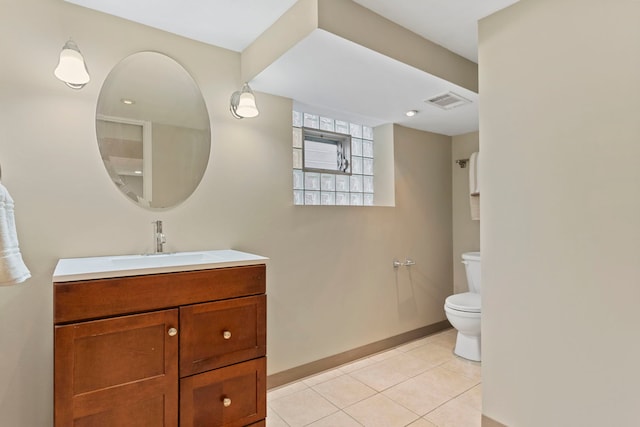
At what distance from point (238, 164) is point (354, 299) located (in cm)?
142

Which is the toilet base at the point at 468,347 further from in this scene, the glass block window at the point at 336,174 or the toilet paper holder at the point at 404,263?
the glass block window at the point at 336,174

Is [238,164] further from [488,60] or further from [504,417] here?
[504,417]

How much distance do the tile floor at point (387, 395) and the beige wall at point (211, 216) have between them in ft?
0.69

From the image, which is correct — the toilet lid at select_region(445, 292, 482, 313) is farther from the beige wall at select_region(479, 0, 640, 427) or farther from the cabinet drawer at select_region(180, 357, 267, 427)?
the cabinet drawer at select_region(180, 357, 267, 427)

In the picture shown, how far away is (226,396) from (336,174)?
74.8 inches

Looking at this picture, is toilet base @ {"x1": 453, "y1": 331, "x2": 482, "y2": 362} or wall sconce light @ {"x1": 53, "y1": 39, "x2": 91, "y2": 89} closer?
wall sconce light @ {"x1": 53, "y1": 39, "x2": 91, "y2": 89}

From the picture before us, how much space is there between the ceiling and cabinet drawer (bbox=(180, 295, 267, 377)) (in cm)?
131

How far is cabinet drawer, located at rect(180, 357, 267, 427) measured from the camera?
1.39 metres

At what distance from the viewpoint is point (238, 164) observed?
210 centimetres

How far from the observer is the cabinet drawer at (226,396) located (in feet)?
4.58

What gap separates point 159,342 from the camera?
52.6 inches

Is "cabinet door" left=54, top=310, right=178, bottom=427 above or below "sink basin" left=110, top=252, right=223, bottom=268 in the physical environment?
below

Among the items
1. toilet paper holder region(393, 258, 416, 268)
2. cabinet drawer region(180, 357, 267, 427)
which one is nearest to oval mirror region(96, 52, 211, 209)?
cabinet drawer region(180, 357, 267, 427)

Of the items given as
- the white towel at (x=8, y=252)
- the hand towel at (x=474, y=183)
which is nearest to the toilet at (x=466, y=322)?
the hand towel at (x=474, y=183)
